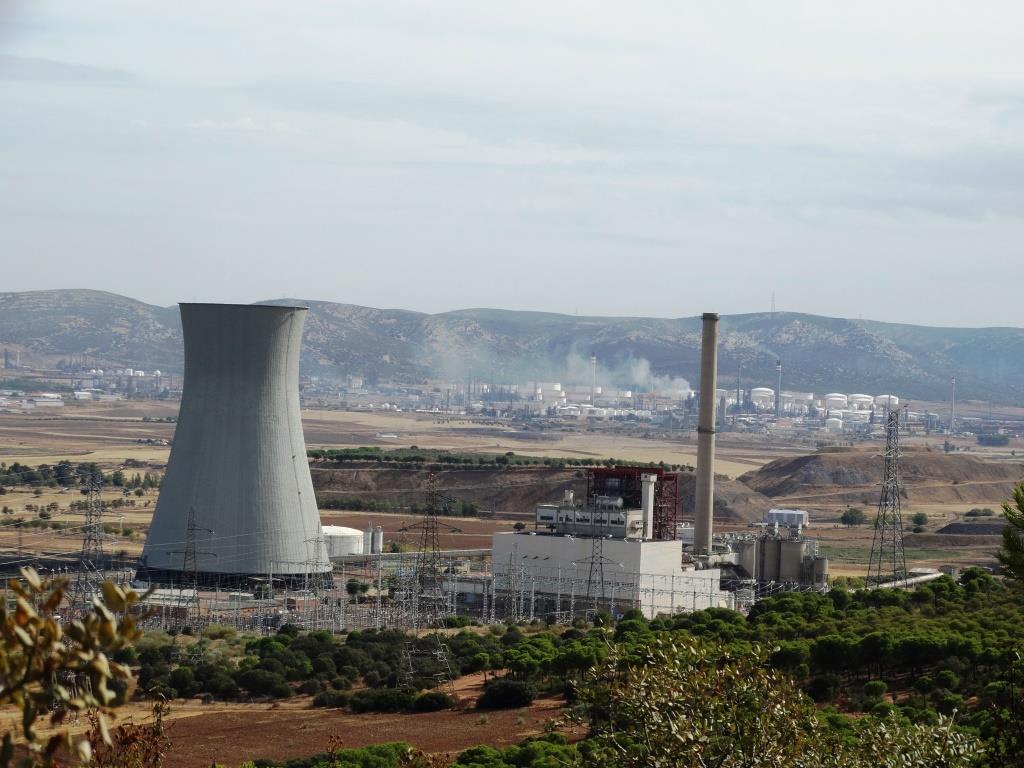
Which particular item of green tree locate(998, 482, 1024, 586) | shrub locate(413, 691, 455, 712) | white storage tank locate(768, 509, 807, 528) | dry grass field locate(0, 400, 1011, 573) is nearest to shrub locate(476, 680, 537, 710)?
shrub locate(413, 691, 455, 712)

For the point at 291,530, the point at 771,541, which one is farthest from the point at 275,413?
the point at 771,541

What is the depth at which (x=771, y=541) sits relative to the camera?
52281mm

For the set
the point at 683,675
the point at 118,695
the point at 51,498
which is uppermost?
the point at 118,695

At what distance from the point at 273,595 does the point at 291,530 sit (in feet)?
6.66

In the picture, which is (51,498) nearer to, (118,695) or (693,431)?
(118,695)

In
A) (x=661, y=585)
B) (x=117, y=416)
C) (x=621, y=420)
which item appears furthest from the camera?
(x=621, y=420)

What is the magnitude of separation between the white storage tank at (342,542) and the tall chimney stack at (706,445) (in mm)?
11999

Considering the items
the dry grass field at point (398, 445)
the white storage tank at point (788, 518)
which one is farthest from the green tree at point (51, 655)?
the white storage tank at point (788, 518)

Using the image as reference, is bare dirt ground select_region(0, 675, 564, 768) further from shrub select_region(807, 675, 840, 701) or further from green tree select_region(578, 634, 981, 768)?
green tree select_region(578, 634, 981, 768)

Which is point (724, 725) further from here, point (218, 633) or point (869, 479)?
point (869, 479)

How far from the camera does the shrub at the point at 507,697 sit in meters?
27.8

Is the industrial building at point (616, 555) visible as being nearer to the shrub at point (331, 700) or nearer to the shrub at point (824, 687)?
the shrub at point (331, 700)

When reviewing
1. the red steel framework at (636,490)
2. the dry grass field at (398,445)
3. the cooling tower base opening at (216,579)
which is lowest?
the dry grass field at (398,445)

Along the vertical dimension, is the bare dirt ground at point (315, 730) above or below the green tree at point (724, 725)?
below
